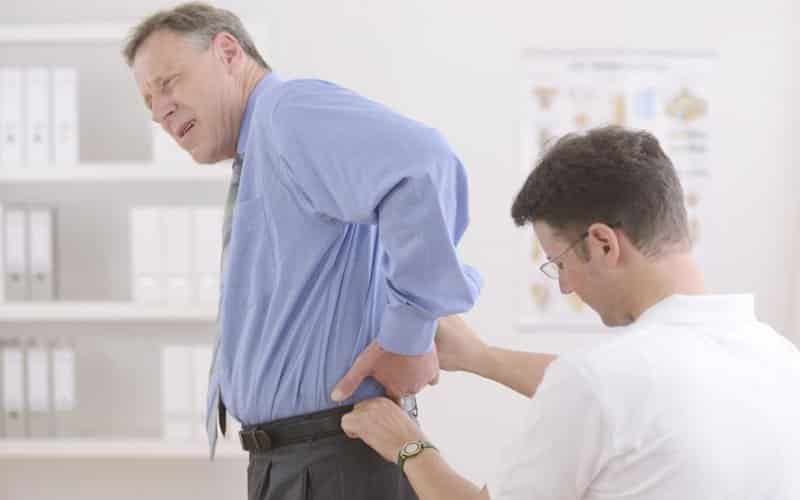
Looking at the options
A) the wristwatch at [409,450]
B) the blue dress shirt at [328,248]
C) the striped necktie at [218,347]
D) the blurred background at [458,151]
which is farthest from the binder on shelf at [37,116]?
the wristwatch at [409,450]

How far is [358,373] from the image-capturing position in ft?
4.92

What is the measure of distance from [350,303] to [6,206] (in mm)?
2036

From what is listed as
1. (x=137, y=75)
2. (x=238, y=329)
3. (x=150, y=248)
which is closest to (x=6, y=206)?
(x=150, y=248)

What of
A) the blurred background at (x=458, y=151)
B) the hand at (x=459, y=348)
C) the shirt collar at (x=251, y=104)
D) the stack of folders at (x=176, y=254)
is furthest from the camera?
the blurred background at (x=458, y=151)

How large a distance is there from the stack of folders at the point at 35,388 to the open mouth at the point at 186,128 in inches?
65.4

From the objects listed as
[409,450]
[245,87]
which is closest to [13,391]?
[245,87]

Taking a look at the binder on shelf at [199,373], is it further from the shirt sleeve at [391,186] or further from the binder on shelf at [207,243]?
the shirt sleeve at [391,186]

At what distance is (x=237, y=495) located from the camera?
3.50 m

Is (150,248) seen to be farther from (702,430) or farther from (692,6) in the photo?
(702,430)

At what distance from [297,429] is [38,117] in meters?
1.95

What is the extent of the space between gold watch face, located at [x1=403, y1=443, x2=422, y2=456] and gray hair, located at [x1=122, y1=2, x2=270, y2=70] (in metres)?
0.73

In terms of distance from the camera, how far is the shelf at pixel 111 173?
3127 millimetres

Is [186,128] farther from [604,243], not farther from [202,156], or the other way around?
[604,243]

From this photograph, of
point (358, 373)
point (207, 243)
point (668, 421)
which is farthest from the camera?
point (207, 243)
